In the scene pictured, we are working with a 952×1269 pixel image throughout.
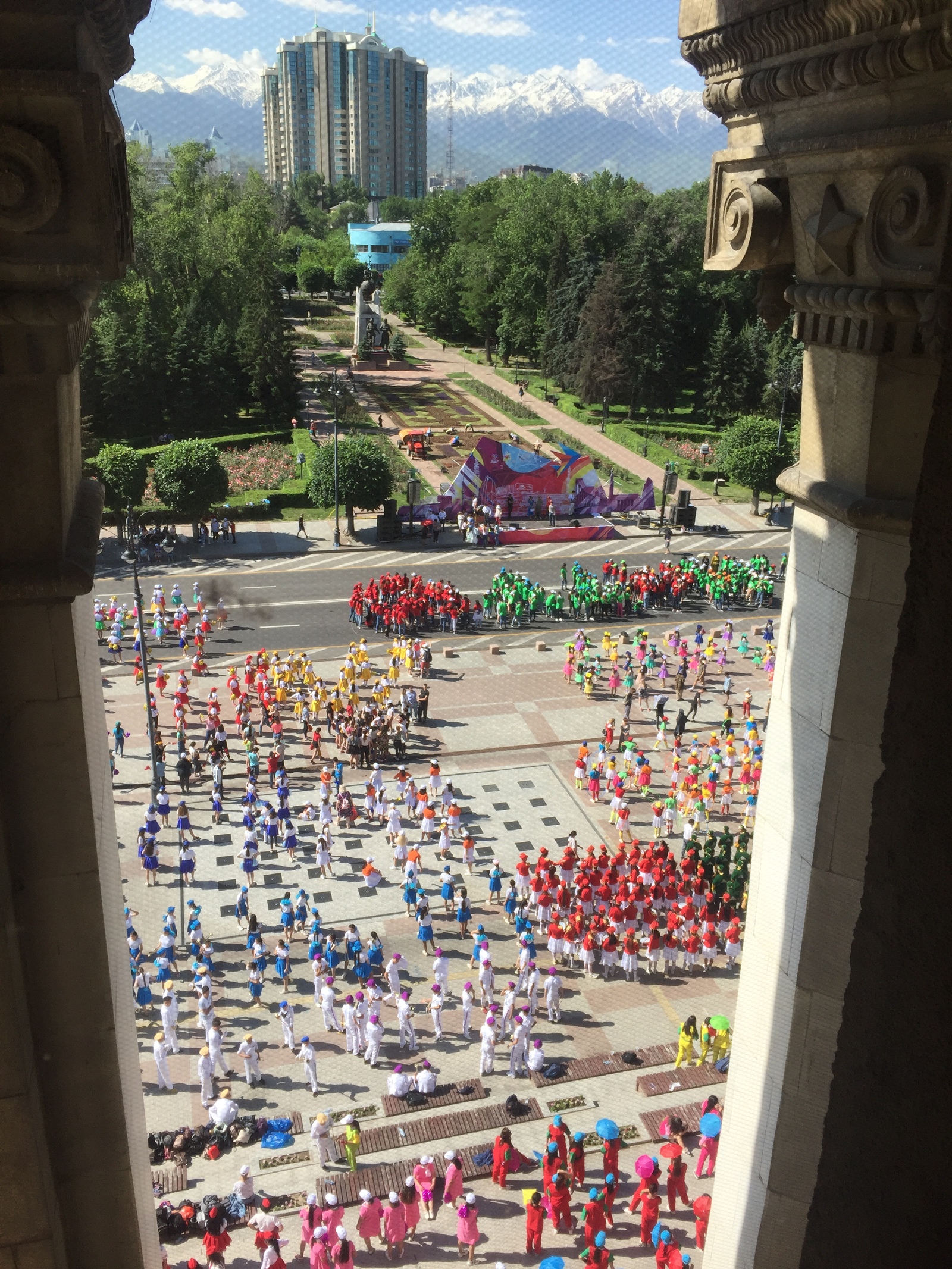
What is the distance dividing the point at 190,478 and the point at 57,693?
3198 cm

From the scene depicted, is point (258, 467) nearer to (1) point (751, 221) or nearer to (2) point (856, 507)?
(1) point (751, 221)

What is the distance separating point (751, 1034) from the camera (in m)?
8.00

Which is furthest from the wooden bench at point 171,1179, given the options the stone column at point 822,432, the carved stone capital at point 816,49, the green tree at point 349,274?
the green tree at point 349,274

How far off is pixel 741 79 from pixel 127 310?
47.4m

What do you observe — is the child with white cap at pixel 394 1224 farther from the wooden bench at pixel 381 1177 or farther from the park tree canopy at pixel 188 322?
the park tree canopy at pixel 188 322

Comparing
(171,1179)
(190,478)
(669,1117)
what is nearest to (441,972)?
(669,1117)

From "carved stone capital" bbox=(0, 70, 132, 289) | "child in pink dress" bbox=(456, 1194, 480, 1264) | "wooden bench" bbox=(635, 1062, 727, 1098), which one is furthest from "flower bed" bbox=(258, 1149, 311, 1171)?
"carved stone capital" bbox=(0, 70, 132, 289)

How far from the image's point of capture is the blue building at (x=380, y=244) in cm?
11475

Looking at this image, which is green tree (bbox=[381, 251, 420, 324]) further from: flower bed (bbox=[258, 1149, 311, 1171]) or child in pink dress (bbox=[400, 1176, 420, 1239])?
child in pink dress (bbox=[400, 1176, 420, 1239])

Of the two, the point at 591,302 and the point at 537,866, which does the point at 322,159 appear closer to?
the point at 591,302

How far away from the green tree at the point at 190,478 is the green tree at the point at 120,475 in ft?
2.35

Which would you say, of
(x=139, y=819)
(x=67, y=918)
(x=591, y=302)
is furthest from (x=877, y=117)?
(x=591, y=302)

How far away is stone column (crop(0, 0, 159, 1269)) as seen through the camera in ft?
15.0

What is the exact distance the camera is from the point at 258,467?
154 feet
